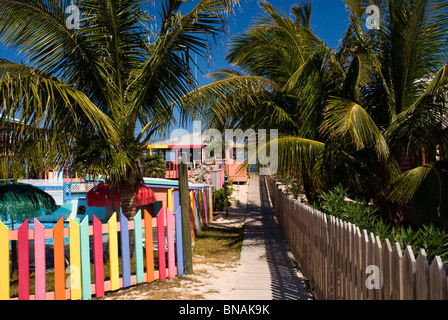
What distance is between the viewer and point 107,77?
6.80 m

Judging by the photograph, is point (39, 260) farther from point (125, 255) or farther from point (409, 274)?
point (409, 274)

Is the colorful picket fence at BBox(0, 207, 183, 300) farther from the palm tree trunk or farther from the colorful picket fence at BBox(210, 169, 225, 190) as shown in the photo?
the colorful picket fence at BBox(210, 169, 225, 190)

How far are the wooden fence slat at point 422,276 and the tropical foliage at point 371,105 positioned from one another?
380 centimetres

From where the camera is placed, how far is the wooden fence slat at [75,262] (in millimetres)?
4992

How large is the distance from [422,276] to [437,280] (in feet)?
0.55

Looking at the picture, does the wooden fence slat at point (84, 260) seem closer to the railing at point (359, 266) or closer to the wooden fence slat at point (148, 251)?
the wooden fence slat at point (148, 251)

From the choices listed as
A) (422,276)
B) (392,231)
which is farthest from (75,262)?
(422,276)

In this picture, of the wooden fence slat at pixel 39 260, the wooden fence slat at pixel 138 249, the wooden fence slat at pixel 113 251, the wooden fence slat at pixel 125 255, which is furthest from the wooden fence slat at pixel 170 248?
the wooden fence slat at pixel 39 260

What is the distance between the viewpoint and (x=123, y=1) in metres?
6.67

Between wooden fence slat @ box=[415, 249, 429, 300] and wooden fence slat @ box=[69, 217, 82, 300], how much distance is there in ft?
13.5

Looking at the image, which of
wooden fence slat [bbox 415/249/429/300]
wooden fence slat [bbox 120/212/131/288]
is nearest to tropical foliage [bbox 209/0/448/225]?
wooden fence slat [bbox 120/212/131/288]

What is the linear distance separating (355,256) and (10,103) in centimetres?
448
